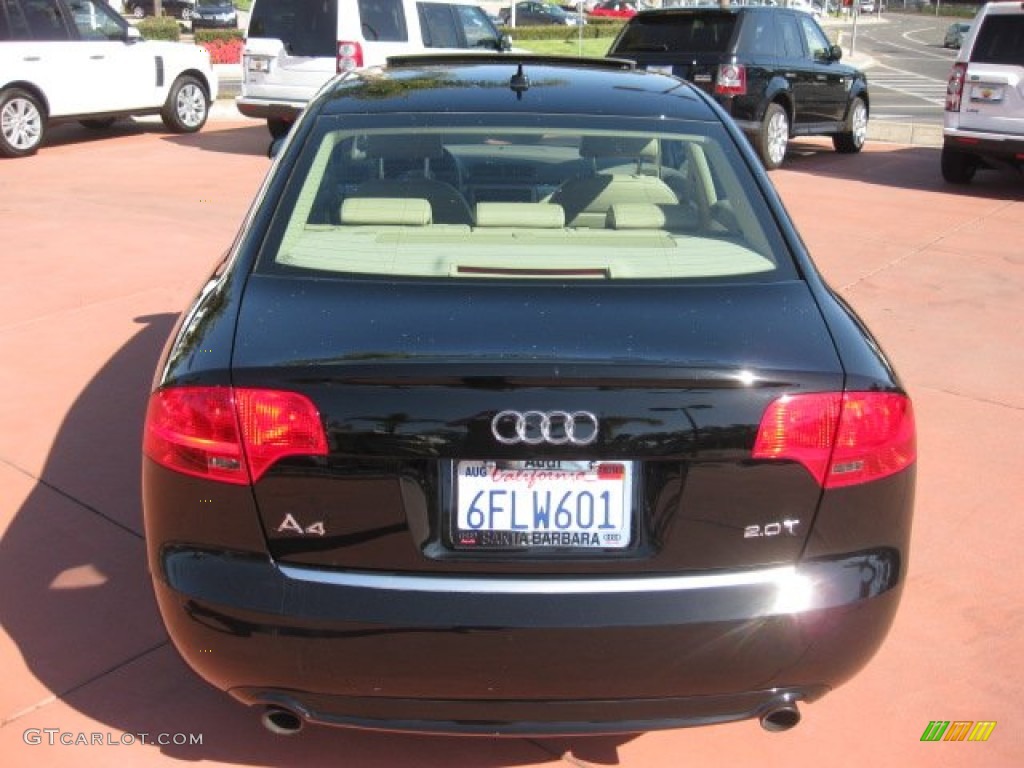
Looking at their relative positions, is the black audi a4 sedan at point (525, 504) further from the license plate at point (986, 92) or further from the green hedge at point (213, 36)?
the green hedge at point (213, 36)

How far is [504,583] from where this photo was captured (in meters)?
2.46

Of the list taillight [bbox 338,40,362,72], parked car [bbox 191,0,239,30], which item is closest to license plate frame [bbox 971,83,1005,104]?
taillight [bbox 338,40,362,72]

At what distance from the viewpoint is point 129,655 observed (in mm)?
3477

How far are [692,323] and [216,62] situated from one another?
29.6m

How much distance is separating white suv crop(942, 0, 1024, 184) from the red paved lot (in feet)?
6.47

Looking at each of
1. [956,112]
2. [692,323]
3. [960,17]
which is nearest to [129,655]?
[692,323]

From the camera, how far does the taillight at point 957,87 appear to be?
12.1 meters

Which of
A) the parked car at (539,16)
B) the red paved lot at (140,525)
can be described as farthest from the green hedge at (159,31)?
the parked car at (539,16)

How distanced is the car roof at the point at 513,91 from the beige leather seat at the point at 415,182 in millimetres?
95

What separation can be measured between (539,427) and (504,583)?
34cm

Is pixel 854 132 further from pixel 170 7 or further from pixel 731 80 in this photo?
pixel 170 7

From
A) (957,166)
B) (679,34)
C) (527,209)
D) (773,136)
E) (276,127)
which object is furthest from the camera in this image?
(276,127)

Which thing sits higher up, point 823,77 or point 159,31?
point 823,77

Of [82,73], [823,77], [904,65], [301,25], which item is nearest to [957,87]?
[823,77]
